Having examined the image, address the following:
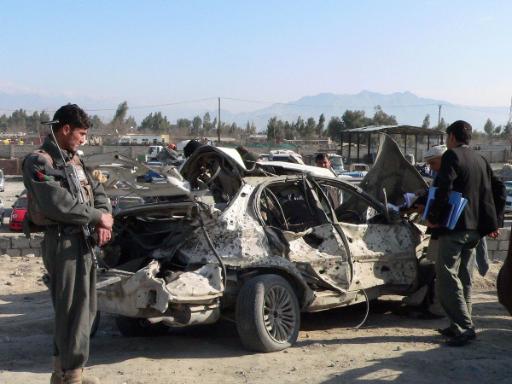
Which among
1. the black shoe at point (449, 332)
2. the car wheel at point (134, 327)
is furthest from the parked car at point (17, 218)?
the black shoe at point (449, 332)

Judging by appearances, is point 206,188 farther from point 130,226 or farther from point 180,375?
point 180,375

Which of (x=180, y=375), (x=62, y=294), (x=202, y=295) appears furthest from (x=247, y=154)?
(x=62, y=294)

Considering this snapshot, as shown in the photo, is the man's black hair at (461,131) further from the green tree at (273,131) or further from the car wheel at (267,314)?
the green tree at (273,131)

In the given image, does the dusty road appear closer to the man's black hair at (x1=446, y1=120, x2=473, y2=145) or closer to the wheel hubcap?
the wheel hubcap

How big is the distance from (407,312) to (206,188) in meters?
2.72

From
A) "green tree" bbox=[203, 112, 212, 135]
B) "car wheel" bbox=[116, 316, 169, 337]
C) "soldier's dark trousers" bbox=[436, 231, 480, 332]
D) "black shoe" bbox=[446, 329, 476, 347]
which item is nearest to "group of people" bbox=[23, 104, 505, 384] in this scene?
"car wheel" bbox=[116, 316, 169, 337]

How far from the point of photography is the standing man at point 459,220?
650 cm

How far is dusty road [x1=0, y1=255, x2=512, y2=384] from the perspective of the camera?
573 cm

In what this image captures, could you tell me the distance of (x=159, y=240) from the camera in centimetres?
742

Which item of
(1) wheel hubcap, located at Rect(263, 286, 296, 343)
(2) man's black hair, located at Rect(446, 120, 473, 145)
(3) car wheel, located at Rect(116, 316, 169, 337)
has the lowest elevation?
(3) car wheel, located at Rect(116, 316, 169, 337)

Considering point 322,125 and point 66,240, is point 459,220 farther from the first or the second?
point 322,125

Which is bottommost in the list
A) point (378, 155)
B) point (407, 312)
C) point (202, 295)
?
point (407, 312)

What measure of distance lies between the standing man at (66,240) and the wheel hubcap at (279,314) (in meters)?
1.96

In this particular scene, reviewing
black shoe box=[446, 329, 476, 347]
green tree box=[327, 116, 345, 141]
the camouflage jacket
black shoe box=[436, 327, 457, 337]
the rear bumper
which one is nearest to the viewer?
the camouflage jacket
